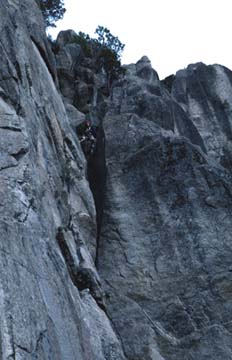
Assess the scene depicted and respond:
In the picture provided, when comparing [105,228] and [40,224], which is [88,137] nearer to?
[105,228]

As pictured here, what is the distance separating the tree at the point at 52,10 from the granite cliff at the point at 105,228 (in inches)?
724

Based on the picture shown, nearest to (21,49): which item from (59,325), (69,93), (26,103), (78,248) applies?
(26,103)

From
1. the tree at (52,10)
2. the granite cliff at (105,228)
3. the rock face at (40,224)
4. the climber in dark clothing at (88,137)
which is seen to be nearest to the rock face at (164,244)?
the granite cliff at (105,228)

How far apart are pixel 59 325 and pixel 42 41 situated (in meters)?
14.8

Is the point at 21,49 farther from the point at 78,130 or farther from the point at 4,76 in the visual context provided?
the point at 78,130

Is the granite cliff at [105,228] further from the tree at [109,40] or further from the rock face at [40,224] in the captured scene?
the tree at [109,40]

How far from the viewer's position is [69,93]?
36.4 metres

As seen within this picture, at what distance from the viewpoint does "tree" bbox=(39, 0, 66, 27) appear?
46.6 meters

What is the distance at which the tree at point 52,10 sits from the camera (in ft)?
153

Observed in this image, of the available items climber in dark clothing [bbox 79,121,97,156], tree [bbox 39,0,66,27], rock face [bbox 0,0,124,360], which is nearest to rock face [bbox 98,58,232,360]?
rock face [bbox 0,0,124,360]

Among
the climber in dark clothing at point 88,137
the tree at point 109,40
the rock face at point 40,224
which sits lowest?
the rock face at point 40,224

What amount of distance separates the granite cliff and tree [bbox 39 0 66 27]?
18.4 metres

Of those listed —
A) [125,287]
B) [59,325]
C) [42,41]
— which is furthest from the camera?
[42,41]

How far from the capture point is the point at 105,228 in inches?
921
